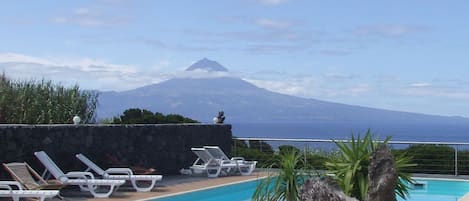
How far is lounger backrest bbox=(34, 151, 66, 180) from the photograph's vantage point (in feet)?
37.8

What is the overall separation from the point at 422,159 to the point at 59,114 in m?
8.64

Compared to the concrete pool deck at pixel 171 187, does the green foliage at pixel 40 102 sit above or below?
above

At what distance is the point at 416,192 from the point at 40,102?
8850 mm

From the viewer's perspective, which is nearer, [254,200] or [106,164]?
[254,200]

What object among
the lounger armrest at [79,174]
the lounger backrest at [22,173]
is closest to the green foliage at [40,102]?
the lounger armrest at [79,174]

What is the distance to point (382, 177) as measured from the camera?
5.92m

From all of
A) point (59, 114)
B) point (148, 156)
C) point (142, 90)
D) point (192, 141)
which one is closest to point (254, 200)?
point (148, 156)

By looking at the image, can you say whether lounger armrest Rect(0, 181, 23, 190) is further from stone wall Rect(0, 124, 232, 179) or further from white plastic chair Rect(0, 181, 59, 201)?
stone wall Rect(0, 124, 232, 179)

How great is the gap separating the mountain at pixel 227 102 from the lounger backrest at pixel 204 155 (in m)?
122

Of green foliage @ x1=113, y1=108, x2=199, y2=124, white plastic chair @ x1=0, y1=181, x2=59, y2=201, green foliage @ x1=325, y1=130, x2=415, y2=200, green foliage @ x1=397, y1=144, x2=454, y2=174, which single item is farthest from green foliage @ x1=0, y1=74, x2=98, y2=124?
green foliage @ x1=325, y1=130, x2=415, y2=200

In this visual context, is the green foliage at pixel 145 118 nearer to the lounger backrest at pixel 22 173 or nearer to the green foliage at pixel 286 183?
the lounger backrest at pixel 22 173

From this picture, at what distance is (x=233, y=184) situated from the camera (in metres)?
14.2

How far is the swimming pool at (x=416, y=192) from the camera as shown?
12.8m

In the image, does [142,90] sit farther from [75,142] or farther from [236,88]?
[75,142]
